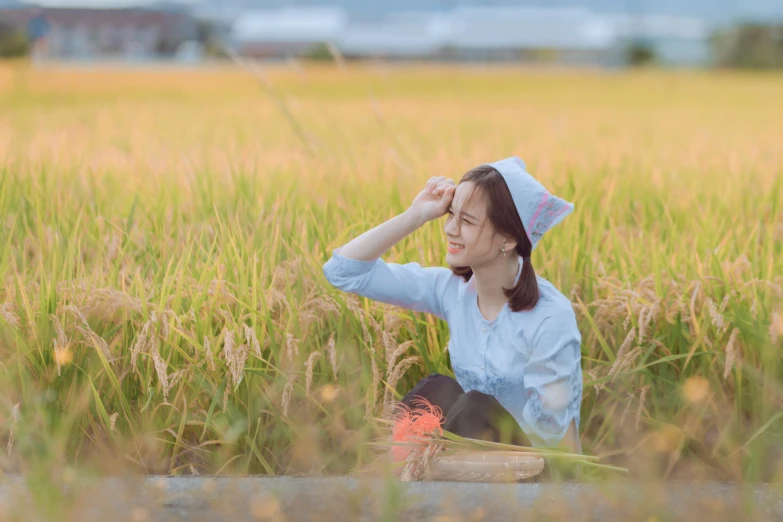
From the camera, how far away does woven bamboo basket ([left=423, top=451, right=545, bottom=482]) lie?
1729 mm

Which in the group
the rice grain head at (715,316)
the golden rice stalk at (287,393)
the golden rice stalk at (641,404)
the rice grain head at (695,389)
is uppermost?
the rice grain head at (715,316)

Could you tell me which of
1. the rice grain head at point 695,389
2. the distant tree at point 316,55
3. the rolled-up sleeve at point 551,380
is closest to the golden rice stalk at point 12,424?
the rolled-up sleeve at point 551,380

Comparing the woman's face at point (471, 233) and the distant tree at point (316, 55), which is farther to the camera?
the distant tree at point (316, 55)

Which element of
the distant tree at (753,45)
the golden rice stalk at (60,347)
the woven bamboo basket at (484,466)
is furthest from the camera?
the distant tree at (753,45)

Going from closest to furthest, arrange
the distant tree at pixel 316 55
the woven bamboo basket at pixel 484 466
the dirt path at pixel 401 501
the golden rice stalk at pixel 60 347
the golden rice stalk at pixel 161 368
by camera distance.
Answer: the dirt path at pixel 401 501, the woven bamboo basket at pixel 484 466, the golden rice stalk at pixel 161 368, the golden rice stalk at pixel 60 347, the distant tree at pixel 316 55

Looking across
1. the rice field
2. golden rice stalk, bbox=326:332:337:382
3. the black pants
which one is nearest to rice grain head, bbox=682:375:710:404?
the rice field

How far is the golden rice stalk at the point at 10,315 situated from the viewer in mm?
1985

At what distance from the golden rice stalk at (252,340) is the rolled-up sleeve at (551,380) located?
58cm

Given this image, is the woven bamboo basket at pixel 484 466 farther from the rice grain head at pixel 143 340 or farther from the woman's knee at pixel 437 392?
the rice grain head at pixel 143 340

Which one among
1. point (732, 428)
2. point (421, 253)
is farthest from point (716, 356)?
point (421, 253)

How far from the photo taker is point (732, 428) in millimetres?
2037

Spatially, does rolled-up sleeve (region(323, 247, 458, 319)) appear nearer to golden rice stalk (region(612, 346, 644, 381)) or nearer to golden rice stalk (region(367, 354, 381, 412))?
golden rice stalk (region(367, 354, 381, 412))

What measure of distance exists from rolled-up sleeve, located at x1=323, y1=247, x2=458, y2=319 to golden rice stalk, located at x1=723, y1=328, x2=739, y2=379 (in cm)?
63

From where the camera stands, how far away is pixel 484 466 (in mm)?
1729
